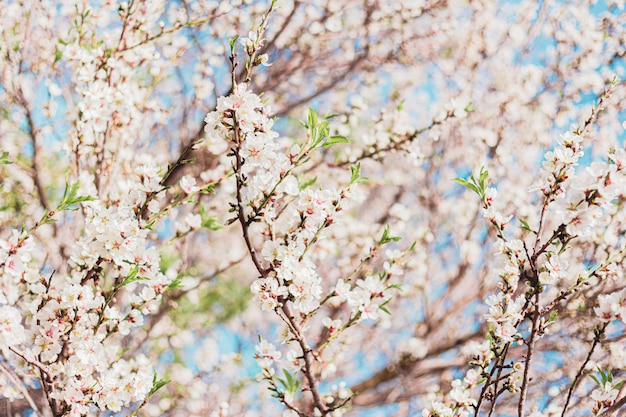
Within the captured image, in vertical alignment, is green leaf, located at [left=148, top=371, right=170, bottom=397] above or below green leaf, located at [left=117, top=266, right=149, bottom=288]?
below

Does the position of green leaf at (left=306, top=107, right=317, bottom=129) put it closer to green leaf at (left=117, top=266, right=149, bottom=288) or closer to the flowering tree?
the flowering tree

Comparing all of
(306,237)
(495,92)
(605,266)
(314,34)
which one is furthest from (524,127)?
(306,237)

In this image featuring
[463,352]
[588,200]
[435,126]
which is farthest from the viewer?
[463,352]

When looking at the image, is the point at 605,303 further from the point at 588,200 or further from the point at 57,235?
the point at 57,235

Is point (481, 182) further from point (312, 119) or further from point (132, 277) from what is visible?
point (132, 277)

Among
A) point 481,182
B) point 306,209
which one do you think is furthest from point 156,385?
point 481,182

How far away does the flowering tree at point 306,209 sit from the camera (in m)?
2.09

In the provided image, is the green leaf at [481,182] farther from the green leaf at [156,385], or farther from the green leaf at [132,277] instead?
the green leaf at [156,385]

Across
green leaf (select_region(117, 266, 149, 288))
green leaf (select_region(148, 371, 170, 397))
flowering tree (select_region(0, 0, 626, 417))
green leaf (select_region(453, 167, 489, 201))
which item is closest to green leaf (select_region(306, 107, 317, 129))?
flowering tree (select_region(0, 0, 626, 417))

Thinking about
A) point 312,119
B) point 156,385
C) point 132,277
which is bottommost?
point 156,385

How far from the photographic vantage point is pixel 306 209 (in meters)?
2.09

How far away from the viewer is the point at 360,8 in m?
5.96

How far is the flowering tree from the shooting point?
2.09 meters

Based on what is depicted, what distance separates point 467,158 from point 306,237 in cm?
463
